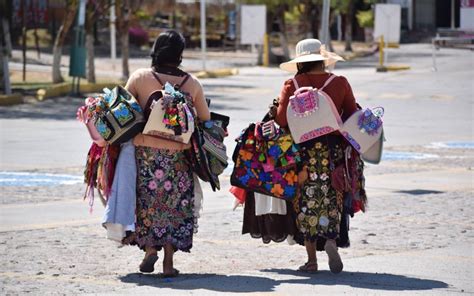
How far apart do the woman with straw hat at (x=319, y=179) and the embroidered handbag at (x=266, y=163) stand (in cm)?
8

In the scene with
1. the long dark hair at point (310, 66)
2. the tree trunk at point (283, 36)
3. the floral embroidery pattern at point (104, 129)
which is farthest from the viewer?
the tree trunk at point (283, 36)

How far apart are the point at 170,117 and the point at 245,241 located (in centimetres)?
244

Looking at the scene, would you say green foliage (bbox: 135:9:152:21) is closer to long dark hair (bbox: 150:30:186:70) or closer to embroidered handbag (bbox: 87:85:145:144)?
long dark hair (bbox: 150:30:186:70)

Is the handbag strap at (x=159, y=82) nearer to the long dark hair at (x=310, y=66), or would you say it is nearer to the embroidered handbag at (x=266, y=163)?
the embroidered handbag at (x=266, y=163)

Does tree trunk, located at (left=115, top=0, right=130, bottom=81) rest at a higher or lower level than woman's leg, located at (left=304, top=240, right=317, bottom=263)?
higher

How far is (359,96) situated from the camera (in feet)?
108

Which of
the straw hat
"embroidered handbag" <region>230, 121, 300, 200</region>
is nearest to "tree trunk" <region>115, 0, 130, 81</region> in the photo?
the straw hat

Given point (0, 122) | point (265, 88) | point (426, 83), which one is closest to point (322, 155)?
point (0, 122)

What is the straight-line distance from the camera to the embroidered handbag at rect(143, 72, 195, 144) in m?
8.80

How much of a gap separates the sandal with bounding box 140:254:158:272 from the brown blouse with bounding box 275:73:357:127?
4.45ft

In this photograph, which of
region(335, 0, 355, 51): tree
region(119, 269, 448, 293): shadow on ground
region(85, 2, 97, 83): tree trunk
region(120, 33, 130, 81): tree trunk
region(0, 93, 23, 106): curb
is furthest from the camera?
region(335, 0, 355, 51): tree

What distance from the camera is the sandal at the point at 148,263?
905 centimetres

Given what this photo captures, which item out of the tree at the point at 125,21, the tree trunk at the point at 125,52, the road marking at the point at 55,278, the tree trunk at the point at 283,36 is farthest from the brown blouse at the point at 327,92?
the tree trunk at the point at 283,36

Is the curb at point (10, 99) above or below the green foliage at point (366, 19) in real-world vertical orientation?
below
